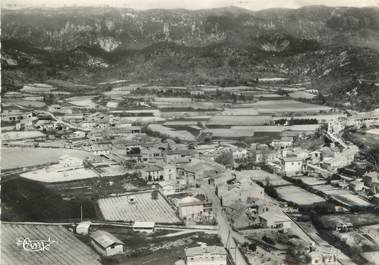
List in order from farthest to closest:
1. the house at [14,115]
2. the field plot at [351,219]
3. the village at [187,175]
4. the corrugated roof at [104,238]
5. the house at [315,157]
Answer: the house at [14,115], the house at [315,157], the field plot at [351,219], the village at [187,175], the corrugated roof at [104,238]

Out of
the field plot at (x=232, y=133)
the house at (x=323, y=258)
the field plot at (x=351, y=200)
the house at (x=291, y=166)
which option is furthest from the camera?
the field plot at (x=232, y=133)

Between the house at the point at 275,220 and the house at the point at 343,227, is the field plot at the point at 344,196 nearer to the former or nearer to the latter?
the house at the point at 343,227

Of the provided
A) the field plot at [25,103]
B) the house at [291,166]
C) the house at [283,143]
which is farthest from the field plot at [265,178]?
the field plot at [25,103]

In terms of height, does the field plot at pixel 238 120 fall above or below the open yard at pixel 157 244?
above

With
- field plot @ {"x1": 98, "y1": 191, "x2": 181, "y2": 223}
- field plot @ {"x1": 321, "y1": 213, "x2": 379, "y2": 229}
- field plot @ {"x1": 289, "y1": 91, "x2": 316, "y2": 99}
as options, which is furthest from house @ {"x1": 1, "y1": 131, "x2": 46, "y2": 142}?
field plot @ {"x1": 321, "y1": 213, "x2": 379, "y2": 229}

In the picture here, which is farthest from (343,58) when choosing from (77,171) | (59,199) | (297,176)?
(59,199)
